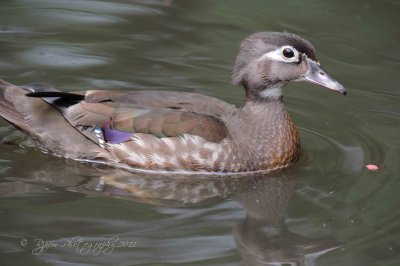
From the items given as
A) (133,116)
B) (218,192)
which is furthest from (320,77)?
(133,116)

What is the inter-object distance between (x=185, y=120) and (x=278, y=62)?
961 millimetres

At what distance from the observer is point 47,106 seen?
834 centimetres

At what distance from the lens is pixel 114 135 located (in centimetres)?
814

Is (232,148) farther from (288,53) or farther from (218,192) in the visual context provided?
(288,53)

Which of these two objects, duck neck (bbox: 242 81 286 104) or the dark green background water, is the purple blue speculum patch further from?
duck neck (bbox: 242 81 286 104)

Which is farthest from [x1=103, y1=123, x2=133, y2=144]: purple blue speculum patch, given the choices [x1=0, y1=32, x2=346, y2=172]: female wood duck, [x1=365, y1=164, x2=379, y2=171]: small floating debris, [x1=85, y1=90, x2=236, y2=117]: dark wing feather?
[x1=365, y1=164, x2=379, y2=171]: small floating debris

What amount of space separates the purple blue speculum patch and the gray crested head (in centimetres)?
105

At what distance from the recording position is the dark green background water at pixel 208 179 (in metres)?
6.77

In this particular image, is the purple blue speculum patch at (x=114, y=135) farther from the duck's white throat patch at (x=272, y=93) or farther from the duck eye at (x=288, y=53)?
the duck eye at (x=288, y=53)

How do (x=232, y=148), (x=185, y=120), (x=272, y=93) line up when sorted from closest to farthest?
(x=185, y=120)
(x=232, y=148)
(x=272, y=93)

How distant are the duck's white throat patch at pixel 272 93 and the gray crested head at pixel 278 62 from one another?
11 cm

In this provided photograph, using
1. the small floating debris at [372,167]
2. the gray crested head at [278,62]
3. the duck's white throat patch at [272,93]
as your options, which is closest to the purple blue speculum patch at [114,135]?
the gray crested head at [278,62]

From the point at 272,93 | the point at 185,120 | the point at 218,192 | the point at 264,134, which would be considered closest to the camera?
the point at 218,192

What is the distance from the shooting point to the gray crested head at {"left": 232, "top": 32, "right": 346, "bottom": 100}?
815cm
